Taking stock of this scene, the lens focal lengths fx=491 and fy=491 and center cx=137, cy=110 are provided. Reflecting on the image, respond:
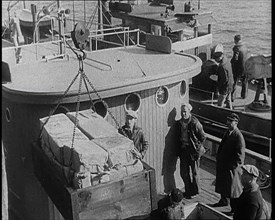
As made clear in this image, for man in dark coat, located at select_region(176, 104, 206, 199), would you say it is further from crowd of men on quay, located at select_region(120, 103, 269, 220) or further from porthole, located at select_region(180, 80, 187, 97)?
porthole, located at select_region(180, 80, 187, 97)

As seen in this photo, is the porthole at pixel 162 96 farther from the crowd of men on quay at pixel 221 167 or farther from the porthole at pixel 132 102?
the crowd of men on quay at pixel 221 167

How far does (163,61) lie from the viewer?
32.0ft

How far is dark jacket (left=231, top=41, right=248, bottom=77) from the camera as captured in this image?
483 inches

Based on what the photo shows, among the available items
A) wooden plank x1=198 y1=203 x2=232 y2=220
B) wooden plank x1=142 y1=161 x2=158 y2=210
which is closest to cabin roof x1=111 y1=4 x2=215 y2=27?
wooden plank x1=198 y1=203 x2=232 y2=220

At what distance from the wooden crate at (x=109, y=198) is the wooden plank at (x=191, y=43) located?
9.16 metres

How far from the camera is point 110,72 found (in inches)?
350

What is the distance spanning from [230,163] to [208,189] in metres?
1.67

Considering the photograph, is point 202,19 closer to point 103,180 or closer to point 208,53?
point 208,53

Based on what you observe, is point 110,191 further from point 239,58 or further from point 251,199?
point 239,58

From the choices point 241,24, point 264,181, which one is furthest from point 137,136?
point 241,24

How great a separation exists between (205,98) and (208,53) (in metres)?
2.59

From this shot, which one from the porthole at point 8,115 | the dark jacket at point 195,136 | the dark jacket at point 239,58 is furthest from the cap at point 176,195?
the dark jacket at point 239,58

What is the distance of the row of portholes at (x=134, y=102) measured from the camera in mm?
8117

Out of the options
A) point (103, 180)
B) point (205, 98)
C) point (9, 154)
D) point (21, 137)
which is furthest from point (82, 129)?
point (205, 98)
